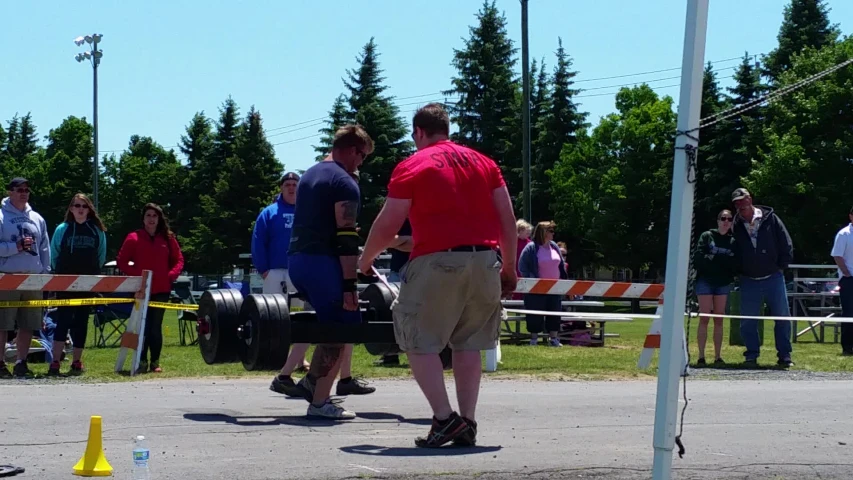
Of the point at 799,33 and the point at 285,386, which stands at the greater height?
the point at 799,33

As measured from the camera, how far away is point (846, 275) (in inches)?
658

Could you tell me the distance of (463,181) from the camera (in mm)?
6762

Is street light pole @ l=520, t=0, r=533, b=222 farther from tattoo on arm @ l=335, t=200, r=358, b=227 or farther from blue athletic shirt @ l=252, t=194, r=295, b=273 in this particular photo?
tattoo on arm @ l=335, t=200, r=358, b=227

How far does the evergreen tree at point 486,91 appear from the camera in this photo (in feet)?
250

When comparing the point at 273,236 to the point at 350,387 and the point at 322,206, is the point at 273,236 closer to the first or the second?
the point at 350,387

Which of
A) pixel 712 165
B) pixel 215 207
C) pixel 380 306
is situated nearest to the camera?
pixel 380 306

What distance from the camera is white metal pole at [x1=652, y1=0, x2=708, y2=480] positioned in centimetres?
480

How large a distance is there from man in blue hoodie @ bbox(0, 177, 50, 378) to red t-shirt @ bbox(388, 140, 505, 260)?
6.47 m

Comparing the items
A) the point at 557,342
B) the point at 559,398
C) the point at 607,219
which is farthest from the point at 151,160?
the point at 559,398

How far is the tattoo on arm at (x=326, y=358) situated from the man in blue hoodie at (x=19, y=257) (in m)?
5.03

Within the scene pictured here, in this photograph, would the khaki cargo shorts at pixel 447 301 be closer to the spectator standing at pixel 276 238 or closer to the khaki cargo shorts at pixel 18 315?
the spectator standing at pixel 276 238

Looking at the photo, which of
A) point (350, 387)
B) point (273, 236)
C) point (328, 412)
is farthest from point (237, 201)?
point (328, 412)

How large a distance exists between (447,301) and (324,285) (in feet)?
3.82

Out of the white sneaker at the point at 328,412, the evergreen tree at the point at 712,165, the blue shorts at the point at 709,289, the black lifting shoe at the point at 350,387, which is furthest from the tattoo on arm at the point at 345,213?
the evergreen tree at the point at 712,165
